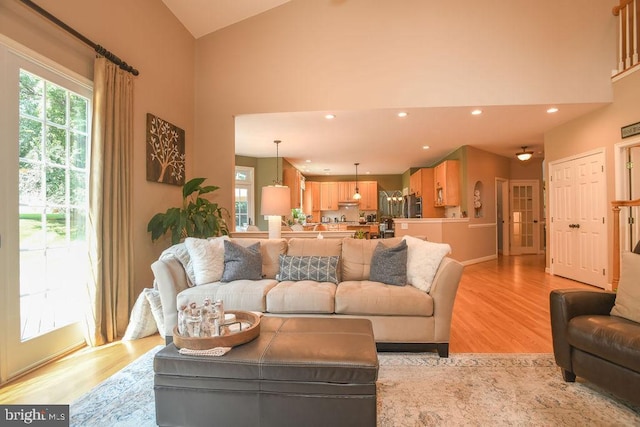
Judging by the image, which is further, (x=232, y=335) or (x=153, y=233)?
(x=153, y=233)

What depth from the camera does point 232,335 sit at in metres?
1.66

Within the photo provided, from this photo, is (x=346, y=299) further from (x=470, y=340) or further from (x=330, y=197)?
(x=330, y=197)

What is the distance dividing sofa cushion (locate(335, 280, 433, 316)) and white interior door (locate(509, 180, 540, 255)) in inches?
295

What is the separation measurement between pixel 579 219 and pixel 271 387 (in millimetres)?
5778

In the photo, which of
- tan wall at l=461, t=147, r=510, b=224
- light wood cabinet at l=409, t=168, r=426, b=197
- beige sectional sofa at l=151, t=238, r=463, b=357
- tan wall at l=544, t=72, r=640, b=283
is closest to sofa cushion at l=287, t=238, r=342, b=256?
beige sectional sofa at l=151, t=238, r=463, b=357

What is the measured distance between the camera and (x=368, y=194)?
36.7ft

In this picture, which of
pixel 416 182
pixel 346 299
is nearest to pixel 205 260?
pixel 346 299

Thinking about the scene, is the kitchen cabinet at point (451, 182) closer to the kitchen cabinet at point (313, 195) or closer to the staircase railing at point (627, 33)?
the staircase railing at point (627, 33)

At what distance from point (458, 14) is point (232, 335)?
4.91 m

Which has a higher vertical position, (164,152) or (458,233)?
(164,152)

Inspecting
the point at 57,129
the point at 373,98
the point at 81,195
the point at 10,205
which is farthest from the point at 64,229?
the point at 373,98

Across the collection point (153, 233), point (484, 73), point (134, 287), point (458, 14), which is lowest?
point (134, 287)

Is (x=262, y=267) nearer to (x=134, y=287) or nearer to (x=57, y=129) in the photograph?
(x=134, y=287)

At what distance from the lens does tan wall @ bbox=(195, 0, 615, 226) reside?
4402 mm
